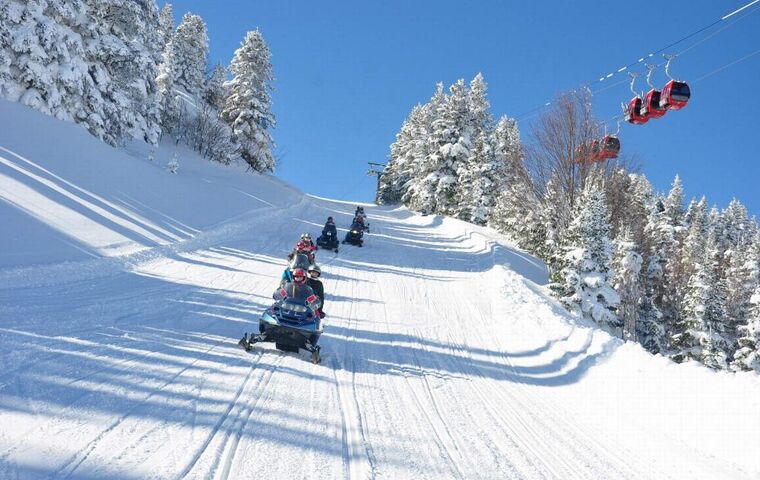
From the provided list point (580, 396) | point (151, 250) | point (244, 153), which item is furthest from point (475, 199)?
point (580, 396)

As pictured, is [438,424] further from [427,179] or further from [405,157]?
[405,157]

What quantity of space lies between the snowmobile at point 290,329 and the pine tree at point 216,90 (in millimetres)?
36842

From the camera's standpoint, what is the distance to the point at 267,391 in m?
5.30

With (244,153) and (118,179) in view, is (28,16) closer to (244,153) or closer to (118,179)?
(118,179)

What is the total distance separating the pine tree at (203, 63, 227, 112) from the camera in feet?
137

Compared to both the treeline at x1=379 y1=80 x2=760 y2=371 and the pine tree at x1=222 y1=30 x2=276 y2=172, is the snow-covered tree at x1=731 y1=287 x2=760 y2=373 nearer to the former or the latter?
the treeline at x1=379 y1=80 x2=760 y2=371

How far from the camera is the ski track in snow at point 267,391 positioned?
3.74 metres

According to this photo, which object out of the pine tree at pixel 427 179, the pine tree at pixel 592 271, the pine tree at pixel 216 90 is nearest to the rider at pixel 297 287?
the pine tree at pixel 592 271

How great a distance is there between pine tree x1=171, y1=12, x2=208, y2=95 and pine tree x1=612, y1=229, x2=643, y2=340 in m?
40.6

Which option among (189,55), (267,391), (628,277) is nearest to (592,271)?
(628,277)

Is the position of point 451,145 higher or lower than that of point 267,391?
higher

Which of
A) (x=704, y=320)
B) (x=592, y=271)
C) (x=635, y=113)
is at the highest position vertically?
(x=635, y=113)

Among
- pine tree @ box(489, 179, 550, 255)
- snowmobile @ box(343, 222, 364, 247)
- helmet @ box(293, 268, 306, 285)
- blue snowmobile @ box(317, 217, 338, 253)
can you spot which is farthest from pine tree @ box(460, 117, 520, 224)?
helmet @ box(293, 268, 306, 285)

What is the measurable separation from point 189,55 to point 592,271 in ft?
148
